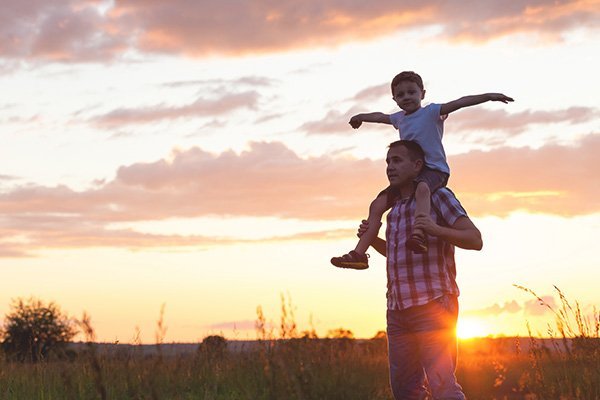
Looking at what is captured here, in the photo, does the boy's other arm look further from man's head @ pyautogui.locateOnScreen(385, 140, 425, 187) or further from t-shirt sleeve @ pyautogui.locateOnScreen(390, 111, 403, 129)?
man's head @ pyautogui.locateOnScreen(385, 140, 425, 187)

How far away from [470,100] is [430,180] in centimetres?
110

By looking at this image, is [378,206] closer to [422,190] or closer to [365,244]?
[365,244]

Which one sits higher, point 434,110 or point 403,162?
point 434,110

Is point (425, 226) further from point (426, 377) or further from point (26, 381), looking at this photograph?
point (26, 381)

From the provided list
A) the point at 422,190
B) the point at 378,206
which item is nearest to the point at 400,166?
the point at 422,190

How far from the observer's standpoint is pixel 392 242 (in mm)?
5738

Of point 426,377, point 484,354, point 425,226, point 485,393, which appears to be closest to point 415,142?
point 425,226

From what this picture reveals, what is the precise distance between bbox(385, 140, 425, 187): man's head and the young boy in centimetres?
10

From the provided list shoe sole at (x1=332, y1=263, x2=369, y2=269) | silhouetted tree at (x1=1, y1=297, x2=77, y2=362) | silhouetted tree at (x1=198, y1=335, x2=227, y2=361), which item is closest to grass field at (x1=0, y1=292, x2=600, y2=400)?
silhouetted tree at (x1=198, y1=335, x2=227, y2=361)

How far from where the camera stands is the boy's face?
6.92m

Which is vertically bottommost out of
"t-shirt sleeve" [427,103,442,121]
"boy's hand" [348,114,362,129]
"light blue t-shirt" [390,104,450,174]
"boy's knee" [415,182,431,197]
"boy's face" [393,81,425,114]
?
"boy's knee" [415,182,431,197]

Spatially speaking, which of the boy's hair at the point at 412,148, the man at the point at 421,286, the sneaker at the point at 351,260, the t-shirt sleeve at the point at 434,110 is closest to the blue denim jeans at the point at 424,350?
the man at the point at 421,286

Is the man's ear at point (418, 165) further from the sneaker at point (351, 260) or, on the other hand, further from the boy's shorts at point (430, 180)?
the sneaker at point (351, 260)

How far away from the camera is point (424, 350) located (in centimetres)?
538
